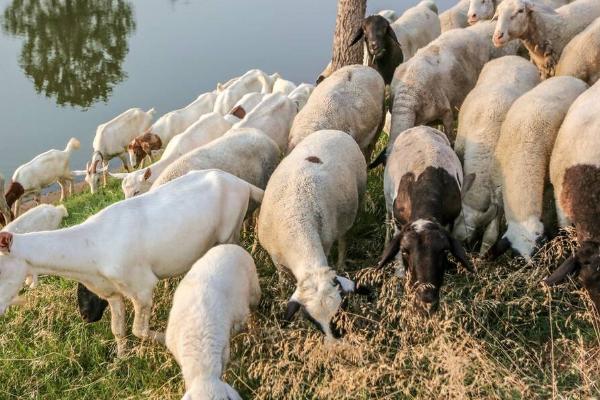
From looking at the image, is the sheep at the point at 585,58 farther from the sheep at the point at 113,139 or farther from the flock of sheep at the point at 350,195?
the sheep at the point at 113,139

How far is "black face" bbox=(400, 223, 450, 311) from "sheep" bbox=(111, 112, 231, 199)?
3.70 m

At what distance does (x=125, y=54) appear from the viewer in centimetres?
2356

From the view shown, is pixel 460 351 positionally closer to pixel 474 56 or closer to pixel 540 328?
pixel 540 328

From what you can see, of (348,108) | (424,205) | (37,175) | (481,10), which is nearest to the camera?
(424,205)

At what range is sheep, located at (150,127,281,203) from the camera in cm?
684

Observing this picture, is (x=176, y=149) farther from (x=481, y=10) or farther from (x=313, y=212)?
(x=481, y=10)

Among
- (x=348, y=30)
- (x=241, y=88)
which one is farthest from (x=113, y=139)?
(x=348, y=30)

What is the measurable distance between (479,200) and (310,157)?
1.54 meters

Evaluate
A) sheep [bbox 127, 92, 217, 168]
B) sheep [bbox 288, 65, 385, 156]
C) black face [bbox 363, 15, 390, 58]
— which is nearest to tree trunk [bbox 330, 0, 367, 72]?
black face [bbox 363, 15, 390, 58]

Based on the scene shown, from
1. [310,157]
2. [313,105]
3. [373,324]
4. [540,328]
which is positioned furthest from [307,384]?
[313,105]

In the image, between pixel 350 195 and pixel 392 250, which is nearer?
pixel 392 250

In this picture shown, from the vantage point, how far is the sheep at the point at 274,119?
8.19 meters

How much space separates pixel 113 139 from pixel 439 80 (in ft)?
24.2

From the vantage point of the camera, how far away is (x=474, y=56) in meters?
8.53
